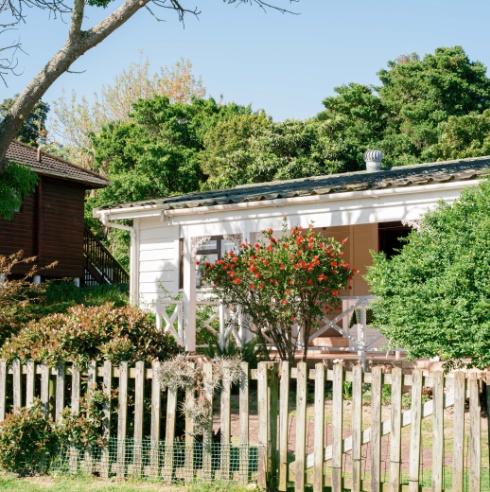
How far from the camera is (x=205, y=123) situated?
3619 cm

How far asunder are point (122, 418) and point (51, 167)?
19496 mm

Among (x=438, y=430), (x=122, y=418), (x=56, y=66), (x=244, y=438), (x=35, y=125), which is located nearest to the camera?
(x=438, y=430)

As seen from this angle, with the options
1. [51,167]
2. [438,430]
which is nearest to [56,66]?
[438,430]

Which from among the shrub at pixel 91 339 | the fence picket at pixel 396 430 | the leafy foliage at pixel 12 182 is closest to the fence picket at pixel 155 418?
the shrub at pixel 91 339

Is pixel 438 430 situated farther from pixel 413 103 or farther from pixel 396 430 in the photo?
pixel 413 103

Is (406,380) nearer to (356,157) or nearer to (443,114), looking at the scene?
(356,157)

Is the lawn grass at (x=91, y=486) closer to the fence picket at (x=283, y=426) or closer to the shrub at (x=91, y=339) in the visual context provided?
the fence picket at (x=283, y=426)

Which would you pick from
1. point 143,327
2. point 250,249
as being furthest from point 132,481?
point 250,249

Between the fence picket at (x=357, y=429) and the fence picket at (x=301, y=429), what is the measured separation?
1.37 feet

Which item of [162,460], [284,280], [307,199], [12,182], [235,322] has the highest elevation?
[12,182]

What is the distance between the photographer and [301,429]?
636 centimetres

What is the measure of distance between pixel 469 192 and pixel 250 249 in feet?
13.6

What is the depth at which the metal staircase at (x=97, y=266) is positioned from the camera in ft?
90.0

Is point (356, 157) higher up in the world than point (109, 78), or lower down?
lower down
